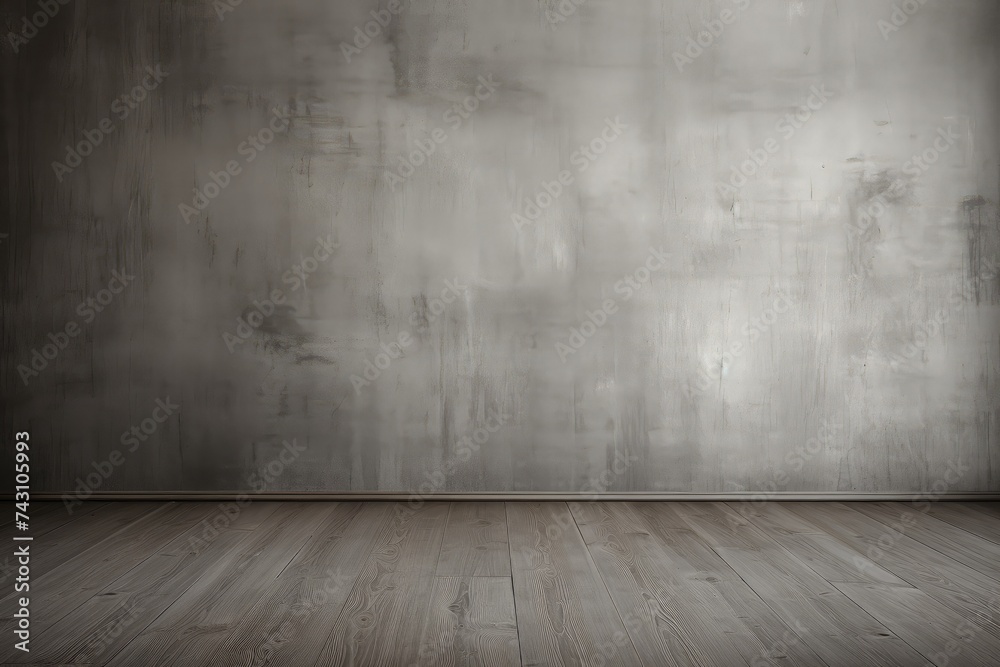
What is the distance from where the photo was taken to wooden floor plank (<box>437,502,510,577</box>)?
2.08m

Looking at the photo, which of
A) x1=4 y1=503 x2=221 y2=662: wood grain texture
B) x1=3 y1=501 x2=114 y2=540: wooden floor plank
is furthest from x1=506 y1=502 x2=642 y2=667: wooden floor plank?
x1=3 y1=501 x2=114 y2=540: wooden floor plank

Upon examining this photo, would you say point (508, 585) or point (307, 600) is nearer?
point (307, 600)

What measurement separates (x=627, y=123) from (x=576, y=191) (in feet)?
1.26

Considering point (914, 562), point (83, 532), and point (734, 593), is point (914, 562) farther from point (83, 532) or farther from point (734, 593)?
point (83, 532)

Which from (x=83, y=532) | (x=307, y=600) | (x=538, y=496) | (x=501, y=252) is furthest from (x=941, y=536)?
Answer: (x=83, y=532)

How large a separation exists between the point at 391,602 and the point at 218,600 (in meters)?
0.49

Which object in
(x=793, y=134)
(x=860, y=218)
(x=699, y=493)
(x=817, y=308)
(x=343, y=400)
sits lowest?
(x=699, y=493)

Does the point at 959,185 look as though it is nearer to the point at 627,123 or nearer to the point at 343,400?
the point at 627,123

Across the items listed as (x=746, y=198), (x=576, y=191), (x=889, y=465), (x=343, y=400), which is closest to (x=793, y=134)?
(x=746, y=198)

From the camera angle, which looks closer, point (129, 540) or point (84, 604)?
point (84, 604)

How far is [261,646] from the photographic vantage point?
156cm

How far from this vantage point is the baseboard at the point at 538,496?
2912 mm

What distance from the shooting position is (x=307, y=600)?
183 cm

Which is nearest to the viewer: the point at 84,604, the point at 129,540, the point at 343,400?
the point at 84,604
